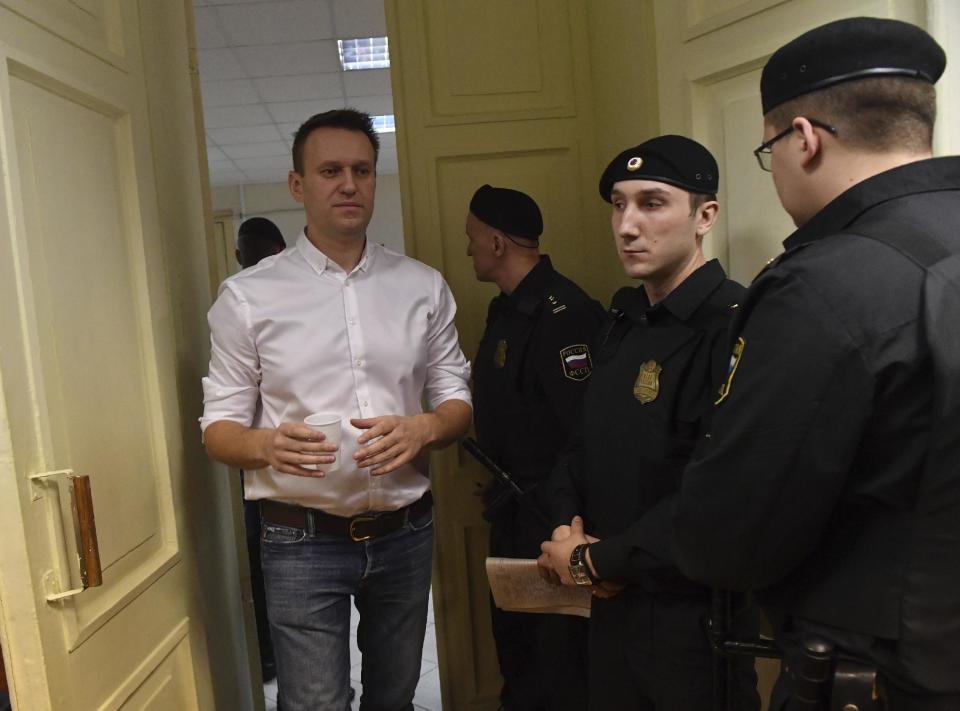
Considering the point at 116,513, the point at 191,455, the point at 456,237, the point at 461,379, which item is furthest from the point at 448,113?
the point at 116,513

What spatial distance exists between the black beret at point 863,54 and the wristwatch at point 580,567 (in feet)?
2.73

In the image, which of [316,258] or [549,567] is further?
[316,258]

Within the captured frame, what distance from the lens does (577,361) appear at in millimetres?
1799

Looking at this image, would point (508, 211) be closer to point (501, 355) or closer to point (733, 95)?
point (501, 355)

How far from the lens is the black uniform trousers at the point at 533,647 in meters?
1.82

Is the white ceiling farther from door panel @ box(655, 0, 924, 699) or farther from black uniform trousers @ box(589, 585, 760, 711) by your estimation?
black uniform trousers @ box(589, 585, 760, 711)

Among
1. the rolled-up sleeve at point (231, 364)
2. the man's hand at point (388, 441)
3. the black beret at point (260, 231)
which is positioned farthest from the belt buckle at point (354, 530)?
the black beret at point (260, 231)

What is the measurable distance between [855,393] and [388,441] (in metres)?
0.86

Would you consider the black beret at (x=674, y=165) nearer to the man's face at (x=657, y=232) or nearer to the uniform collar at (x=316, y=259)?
the man's face at (x=657, y=232)

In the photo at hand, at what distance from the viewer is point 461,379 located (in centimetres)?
168

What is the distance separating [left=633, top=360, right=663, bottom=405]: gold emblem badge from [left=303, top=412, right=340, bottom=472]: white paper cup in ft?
1.77

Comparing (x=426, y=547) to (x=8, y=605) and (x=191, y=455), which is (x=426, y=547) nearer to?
(x=191, y=455)

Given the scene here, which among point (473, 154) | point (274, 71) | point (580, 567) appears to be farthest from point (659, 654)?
point (274, 71)

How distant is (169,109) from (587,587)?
1473 millimetres
